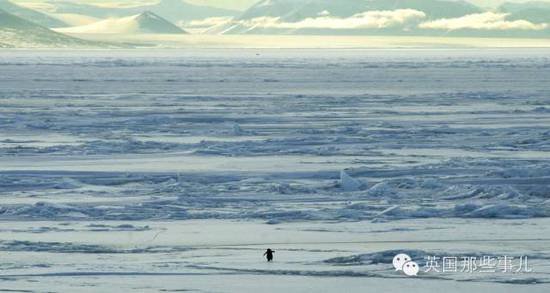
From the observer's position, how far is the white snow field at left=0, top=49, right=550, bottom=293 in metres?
6.73

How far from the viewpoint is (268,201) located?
10.0 metres

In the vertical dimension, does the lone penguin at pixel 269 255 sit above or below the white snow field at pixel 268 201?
above

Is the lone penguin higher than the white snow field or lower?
higher

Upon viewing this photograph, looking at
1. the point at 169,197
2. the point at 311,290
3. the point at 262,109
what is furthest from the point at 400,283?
the point at 262,109

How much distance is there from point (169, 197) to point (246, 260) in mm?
3145

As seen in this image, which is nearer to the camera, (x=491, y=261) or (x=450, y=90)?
(x=491, y=261)

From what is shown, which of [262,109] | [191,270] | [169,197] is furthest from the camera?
[262,109]

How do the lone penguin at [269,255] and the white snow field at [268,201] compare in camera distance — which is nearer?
the white snow field at [268,201]

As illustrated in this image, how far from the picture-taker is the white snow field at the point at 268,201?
6730mm

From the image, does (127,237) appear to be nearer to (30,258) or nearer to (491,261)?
(30,258)

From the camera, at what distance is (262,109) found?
23.5 meters

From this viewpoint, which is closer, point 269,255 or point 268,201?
point 269,255

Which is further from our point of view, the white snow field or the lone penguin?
the lone penguin

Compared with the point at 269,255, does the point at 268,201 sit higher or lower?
lower
